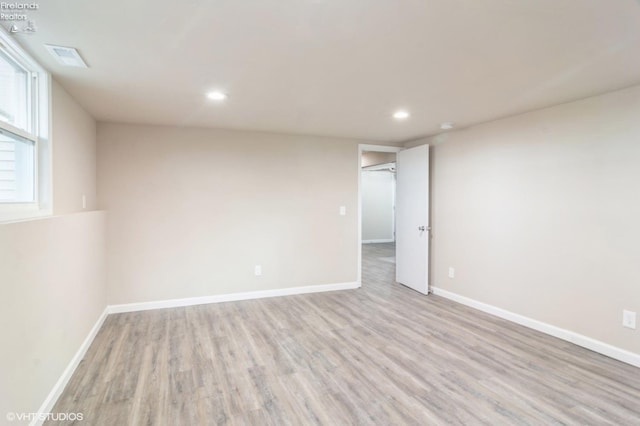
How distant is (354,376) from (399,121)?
9.12ft

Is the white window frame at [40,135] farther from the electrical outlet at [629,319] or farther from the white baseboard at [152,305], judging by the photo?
the electrical outlet at [629,319]

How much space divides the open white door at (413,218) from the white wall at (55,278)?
396 centimetres

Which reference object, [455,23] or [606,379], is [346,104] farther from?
[606,379]

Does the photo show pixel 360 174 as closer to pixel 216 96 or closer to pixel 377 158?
pixel 377 158

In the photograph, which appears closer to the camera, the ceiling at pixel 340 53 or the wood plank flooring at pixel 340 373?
the ceiling at pixel 340 53

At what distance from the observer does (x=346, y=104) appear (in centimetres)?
320

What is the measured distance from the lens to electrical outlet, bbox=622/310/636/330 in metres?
2.70

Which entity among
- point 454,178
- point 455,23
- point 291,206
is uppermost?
point 455,23

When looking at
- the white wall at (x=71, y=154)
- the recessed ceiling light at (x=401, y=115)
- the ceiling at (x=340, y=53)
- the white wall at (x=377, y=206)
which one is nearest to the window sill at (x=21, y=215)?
the white wall at (x=71, y=154)

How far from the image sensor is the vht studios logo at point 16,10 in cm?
157

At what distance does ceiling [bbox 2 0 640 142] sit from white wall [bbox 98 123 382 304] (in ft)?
2.60

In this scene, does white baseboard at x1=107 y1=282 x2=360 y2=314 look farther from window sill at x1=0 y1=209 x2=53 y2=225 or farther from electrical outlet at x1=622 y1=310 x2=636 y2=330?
electrical outlet at x1=622 y1=310 x2=636 y2=330

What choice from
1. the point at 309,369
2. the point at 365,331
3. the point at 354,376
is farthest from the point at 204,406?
the point at 365,331

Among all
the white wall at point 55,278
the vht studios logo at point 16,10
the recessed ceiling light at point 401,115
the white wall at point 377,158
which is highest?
the white wall at point 377,158
